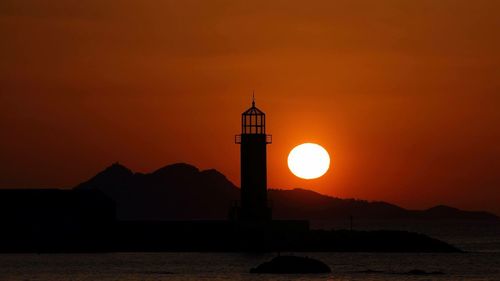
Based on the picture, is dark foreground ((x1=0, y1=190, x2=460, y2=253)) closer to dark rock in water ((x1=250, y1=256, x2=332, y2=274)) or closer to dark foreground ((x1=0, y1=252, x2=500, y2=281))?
dark foreground ((x1=0, y1=252, x2=500, y2=281))

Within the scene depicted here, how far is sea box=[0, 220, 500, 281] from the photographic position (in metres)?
68.4

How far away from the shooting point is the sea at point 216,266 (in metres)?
68.4

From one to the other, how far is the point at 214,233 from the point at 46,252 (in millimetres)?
11570

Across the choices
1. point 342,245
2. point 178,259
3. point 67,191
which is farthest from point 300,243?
point 67,191

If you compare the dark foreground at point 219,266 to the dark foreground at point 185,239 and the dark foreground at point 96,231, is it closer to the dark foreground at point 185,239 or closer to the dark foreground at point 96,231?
the dark foreground at point 185,239

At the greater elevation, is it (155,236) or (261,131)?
(261,131)

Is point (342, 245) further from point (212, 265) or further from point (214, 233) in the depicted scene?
point (212, 265)

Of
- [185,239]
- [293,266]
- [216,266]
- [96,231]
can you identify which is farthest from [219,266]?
[96,231]

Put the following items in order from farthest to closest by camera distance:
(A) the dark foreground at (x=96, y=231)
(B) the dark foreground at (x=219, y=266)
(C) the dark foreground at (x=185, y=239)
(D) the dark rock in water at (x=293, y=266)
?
(A) the dark foreground at (x=96, y=231) < (C) the dark foreground at (x=185, y=239) < (B) the dark foreground at (x=219, y=266) < (D) the dark rock in water at (x=293, y=266)

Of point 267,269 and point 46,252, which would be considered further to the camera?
point 46,252

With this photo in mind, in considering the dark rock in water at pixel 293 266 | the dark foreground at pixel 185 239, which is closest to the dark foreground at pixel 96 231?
the dark foreground at pixel 185 239

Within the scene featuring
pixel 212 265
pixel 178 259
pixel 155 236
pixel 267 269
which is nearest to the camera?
pixel 267 269

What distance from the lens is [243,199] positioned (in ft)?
276

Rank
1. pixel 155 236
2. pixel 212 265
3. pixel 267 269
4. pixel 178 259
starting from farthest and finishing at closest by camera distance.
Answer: pixel 155 236 → pixel 178 259 → pixel 212 265 → pixel 267 269
